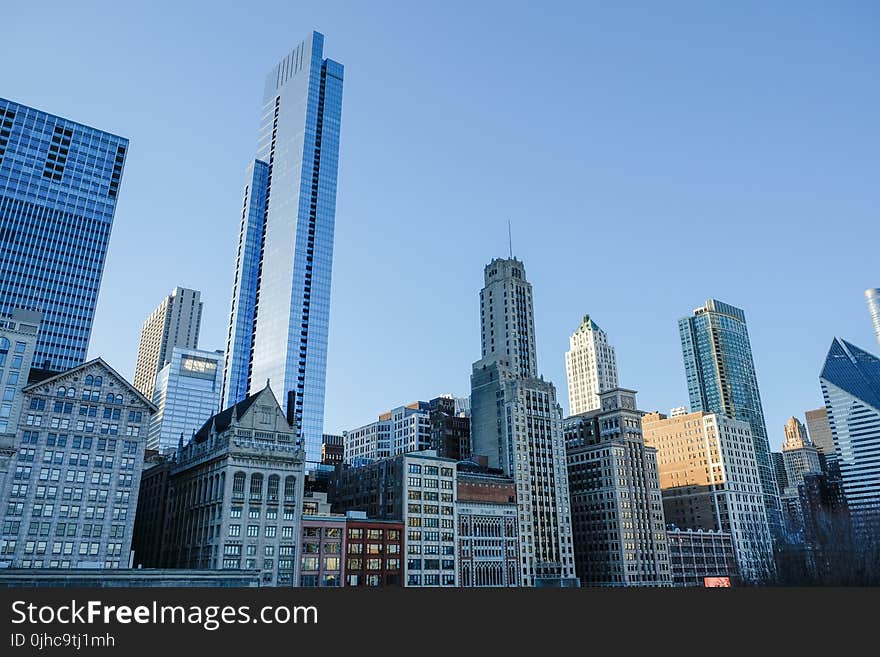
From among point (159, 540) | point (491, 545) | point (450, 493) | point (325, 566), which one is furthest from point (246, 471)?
point (491, 545)

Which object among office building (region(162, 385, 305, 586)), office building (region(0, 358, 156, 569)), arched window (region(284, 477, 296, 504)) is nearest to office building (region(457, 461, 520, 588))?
arched window (region(284, 477, 296, 504))

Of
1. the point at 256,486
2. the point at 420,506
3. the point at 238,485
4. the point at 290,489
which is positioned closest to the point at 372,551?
the point at 420,506

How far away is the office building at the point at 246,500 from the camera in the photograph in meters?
128

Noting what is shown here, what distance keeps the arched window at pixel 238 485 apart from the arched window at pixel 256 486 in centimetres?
211

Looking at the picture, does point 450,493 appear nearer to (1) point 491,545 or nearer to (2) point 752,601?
(1) point 491,545

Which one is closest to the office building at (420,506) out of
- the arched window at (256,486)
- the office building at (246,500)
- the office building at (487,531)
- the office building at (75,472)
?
the office building at (487,531)

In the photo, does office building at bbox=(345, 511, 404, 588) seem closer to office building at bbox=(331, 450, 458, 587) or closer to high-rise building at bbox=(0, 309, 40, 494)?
office building at bbox=(331, 450, 458, 587)

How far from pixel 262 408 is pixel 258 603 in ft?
391

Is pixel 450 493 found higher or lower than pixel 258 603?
Result: higher

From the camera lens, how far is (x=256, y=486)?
133125 mm

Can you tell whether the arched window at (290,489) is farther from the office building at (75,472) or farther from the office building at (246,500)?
the office building at (75,472)

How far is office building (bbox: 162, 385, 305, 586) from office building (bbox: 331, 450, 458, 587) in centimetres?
3070

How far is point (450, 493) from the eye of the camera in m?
169

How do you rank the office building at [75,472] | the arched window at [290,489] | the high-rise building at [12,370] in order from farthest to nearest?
the arched window at [290,489]
the high-rise building at [12,370]
the office building at [75,472]
